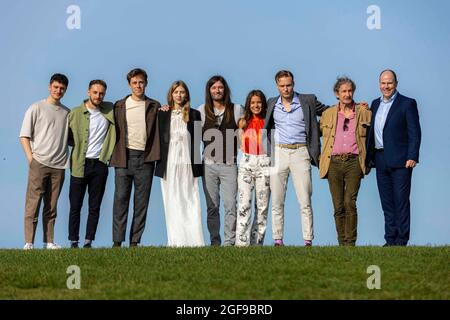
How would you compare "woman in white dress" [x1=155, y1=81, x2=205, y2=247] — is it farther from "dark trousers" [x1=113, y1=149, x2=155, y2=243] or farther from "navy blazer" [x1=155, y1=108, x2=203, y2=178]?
"dark trousers" [x1=113, y1=149, x2=155, y2=243]

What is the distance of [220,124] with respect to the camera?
14.1m

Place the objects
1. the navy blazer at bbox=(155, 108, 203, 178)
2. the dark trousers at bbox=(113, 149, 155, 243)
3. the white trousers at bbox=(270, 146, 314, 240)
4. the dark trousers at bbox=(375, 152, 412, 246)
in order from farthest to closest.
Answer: the navy blazer at bbox=(155, 108, 203, 178) → the dark trousers at bbox=(113, 149, 155, 243) → the dark trousers at bbox=(375, 152, 412, 246) → the white trousers at bbox=(270, 146, 314, 240)

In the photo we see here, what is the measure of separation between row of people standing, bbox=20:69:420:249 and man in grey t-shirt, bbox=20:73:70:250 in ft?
0.06

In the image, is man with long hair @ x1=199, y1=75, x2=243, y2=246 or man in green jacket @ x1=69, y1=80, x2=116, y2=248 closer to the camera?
man with long hair @ x1=199, y1=75, x2=243, y2=246

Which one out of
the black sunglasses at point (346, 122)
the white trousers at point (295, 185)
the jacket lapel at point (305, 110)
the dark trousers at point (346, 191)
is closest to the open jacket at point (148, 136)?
the white trousers at point (295, 185)

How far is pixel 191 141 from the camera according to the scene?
14305 mm

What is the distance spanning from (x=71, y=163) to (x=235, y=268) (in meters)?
4.63

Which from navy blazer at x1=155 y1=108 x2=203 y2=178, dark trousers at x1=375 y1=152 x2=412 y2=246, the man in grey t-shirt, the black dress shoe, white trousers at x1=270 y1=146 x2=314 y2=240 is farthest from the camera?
the man in grey t-shirt

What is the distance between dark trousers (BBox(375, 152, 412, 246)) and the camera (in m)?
13.9

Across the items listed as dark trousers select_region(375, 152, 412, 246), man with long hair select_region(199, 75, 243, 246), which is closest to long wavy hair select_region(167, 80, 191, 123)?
man with long hair select_region(199, 75, 243, 246)

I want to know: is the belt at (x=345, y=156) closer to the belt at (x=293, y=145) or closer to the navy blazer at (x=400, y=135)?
the navy blazer at (x=400, y=135)

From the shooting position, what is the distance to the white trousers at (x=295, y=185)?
45.2 feet

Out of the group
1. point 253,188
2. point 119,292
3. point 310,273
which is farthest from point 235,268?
point 253,188
